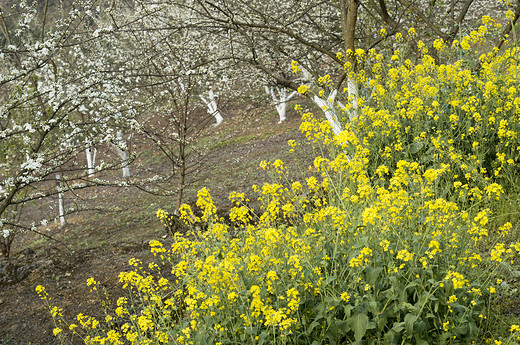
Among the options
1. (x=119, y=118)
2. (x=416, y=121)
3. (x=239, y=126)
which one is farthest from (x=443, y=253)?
(x=239, y=126)

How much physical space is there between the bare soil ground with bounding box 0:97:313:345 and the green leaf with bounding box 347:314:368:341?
2.03 m

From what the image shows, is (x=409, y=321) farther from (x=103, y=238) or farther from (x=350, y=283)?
(x=103, y=238)

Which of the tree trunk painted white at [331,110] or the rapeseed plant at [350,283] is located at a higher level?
the tree trunk painted white at [331,110]

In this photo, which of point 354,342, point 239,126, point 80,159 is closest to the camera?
point 354,342

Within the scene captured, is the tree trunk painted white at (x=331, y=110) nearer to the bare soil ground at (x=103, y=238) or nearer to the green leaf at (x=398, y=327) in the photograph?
the bare soil ground at (x=103, y=238)

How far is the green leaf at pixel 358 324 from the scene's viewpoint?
2879 millimetres

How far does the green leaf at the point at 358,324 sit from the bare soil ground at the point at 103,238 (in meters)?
2.03

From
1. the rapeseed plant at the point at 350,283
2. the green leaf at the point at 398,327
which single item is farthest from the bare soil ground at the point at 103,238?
the green leaf at the point at 398,327

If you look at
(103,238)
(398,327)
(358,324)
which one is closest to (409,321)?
(398,327)

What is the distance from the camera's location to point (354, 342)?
9.55ft

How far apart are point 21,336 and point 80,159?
18.8 metres

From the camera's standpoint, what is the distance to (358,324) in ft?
9.57

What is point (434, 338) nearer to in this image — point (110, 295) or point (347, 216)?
point (347, 216)

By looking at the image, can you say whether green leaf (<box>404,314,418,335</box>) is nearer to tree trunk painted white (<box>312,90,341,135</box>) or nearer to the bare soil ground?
the bare soil ground
